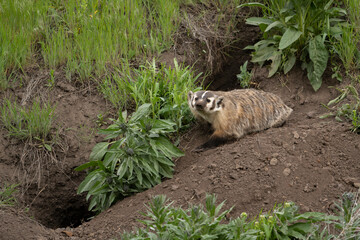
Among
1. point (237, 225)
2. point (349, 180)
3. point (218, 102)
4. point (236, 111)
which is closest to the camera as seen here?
point (237, 225)

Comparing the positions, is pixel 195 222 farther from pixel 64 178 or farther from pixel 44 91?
pixel 44 91

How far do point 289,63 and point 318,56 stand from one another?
327 millimetres

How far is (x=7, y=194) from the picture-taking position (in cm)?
392

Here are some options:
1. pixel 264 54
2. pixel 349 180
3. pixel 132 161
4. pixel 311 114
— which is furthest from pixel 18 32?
pixel 349 180

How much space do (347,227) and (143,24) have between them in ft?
11.2

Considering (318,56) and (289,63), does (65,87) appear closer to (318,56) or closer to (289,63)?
(289,63)

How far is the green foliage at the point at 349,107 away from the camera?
3.90 m

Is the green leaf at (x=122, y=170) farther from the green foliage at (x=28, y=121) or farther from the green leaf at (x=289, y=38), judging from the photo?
the green leaf at (x=289, y=38)

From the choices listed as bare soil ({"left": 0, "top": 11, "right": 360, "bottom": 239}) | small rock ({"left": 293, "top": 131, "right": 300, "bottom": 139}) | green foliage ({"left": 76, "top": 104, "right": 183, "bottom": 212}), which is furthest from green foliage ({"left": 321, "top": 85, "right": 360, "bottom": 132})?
green foliage ({"left": 76, "top": 104, "right": 183, "bottom": 212})

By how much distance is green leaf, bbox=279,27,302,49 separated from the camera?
15.4 feet

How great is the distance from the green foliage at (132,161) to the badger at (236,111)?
47 centimetres

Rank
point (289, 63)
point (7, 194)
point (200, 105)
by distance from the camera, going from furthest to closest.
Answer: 1. point (289, 63)
2. point (200, 105)
3. point (7, 194)

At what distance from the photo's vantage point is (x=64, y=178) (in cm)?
441

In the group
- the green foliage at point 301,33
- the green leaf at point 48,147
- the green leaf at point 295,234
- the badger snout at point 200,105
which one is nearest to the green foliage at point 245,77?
the green foliage at point 301,33
